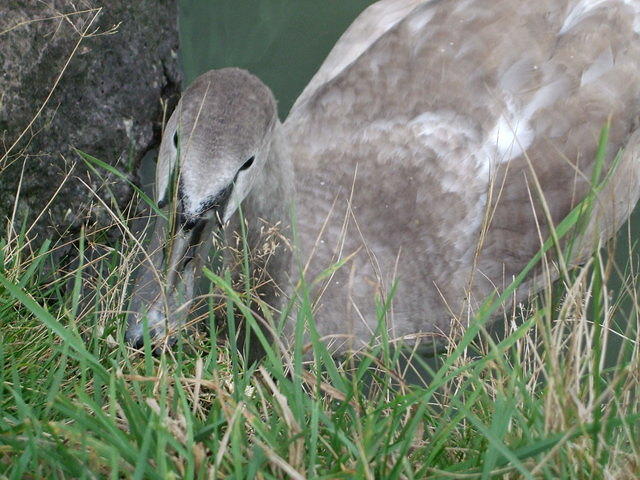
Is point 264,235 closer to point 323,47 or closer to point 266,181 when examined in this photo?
point 266,181

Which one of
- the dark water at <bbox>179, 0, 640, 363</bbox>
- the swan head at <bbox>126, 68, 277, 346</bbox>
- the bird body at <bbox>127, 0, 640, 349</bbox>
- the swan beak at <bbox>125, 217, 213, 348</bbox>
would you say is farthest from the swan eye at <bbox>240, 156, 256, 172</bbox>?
the dark water at <bbox>179, 0, 640, 363</bbox>

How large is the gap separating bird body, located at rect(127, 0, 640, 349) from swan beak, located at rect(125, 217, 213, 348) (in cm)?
44

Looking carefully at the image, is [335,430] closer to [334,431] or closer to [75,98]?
[334,431]

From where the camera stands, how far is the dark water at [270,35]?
3988 mm

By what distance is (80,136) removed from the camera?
3299 millimetres

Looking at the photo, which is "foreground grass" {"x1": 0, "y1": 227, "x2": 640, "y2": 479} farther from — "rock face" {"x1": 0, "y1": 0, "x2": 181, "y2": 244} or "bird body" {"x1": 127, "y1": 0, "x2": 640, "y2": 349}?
"rock face" {"x1": 0, "y1": 0, "x2": 181, "y2": 244}

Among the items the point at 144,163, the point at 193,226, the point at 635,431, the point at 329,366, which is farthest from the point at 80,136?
the point at 635,431

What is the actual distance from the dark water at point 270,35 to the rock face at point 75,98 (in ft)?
0.68

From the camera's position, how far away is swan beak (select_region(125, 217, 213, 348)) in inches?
87.3

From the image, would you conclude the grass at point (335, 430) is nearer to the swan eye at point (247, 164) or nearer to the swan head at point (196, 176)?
the swan head at point (196, 176)

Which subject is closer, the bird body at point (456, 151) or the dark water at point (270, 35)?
the bird body at point (456, 151)

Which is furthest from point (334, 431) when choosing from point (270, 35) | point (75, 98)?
point (270, 35)

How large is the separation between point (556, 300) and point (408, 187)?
0.89 m

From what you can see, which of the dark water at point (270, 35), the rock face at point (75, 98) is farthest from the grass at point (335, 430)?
the dark water at point (270, 35)
